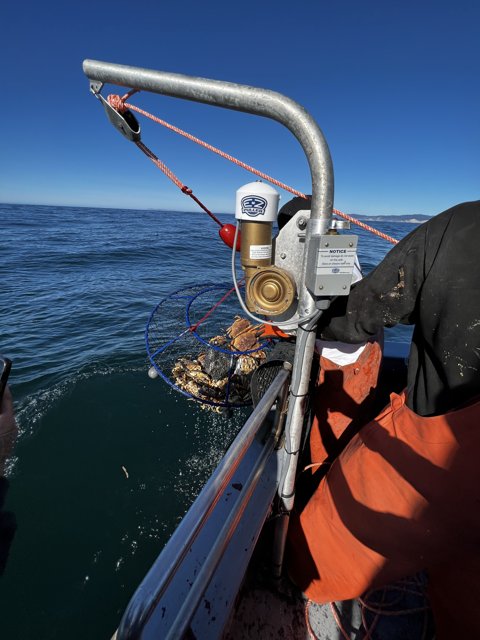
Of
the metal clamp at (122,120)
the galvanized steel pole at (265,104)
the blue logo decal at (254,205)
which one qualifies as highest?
the metal clamp at (122,120)

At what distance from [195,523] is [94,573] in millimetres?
3828

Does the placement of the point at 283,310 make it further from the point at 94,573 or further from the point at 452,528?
the point at 94,573

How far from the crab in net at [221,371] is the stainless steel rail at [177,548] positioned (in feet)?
13.5

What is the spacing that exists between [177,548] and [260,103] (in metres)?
1.52

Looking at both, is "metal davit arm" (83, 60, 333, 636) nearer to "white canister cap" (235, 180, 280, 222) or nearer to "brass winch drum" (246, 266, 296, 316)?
"brass winch drum" (246, 266, 296, 316)

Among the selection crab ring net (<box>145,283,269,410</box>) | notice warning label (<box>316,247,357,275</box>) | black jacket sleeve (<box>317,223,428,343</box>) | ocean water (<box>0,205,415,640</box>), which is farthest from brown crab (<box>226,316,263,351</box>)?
notice warning label (<box>316,247,357,275</box>)

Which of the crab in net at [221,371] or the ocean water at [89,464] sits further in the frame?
the crab in net at [221,371]

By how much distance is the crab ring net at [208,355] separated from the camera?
485 centimetres

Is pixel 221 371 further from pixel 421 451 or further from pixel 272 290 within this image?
pixel 272 290

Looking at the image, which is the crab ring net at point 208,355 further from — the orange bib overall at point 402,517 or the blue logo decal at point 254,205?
the blue logo decal at point 254,205

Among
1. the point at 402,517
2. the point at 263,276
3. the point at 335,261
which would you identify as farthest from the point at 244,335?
the point at 335,261

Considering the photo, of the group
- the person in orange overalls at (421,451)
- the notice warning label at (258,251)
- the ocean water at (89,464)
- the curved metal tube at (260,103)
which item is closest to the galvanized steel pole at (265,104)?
the curved metal tube at (260,103)

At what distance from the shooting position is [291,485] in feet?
5.83

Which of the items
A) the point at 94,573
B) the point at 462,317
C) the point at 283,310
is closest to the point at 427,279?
the point at 462,317
